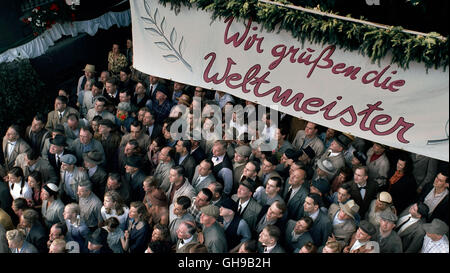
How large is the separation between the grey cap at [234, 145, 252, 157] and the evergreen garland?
190 cm

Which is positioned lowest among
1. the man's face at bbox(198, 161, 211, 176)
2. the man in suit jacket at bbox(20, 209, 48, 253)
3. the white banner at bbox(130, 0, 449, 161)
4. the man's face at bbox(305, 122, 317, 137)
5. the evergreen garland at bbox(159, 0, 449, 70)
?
the man in suit jacket at bbox(20, 209, 48, 253)

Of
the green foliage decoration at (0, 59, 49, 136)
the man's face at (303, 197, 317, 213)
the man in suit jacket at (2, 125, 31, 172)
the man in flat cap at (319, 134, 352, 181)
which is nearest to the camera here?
the man's face at (303, 197, 317, 213)

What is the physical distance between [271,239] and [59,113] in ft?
17.2

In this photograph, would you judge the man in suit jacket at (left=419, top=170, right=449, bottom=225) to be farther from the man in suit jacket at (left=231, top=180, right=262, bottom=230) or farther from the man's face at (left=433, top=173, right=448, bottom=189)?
the man in suit jacket at (left=231, top=180, right=262, bottom=230)

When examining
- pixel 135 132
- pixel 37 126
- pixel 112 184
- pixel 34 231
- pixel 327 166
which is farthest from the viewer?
pixel 37 126

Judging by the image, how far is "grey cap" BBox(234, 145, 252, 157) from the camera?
7656 millimetres

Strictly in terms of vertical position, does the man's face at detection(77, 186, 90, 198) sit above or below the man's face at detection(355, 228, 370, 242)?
below

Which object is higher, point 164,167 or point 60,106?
point 60,106

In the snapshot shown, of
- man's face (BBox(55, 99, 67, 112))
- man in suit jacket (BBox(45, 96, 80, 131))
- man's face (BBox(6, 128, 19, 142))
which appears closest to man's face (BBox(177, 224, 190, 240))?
man's face (BBox(6, 128, 19, 142))

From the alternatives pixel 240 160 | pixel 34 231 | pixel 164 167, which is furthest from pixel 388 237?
pixel 34 231

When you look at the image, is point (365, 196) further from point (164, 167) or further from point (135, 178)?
point (135, 178)

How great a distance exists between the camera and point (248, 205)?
6.82 metres

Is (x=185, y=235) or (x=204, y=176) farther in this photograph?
(x=204, y=176)

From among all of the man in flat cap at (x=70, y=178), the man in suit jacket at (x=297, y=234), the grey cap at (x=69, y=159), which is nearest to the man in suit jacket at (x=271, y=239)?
the man in suit jacket at (x=297, y=234)
